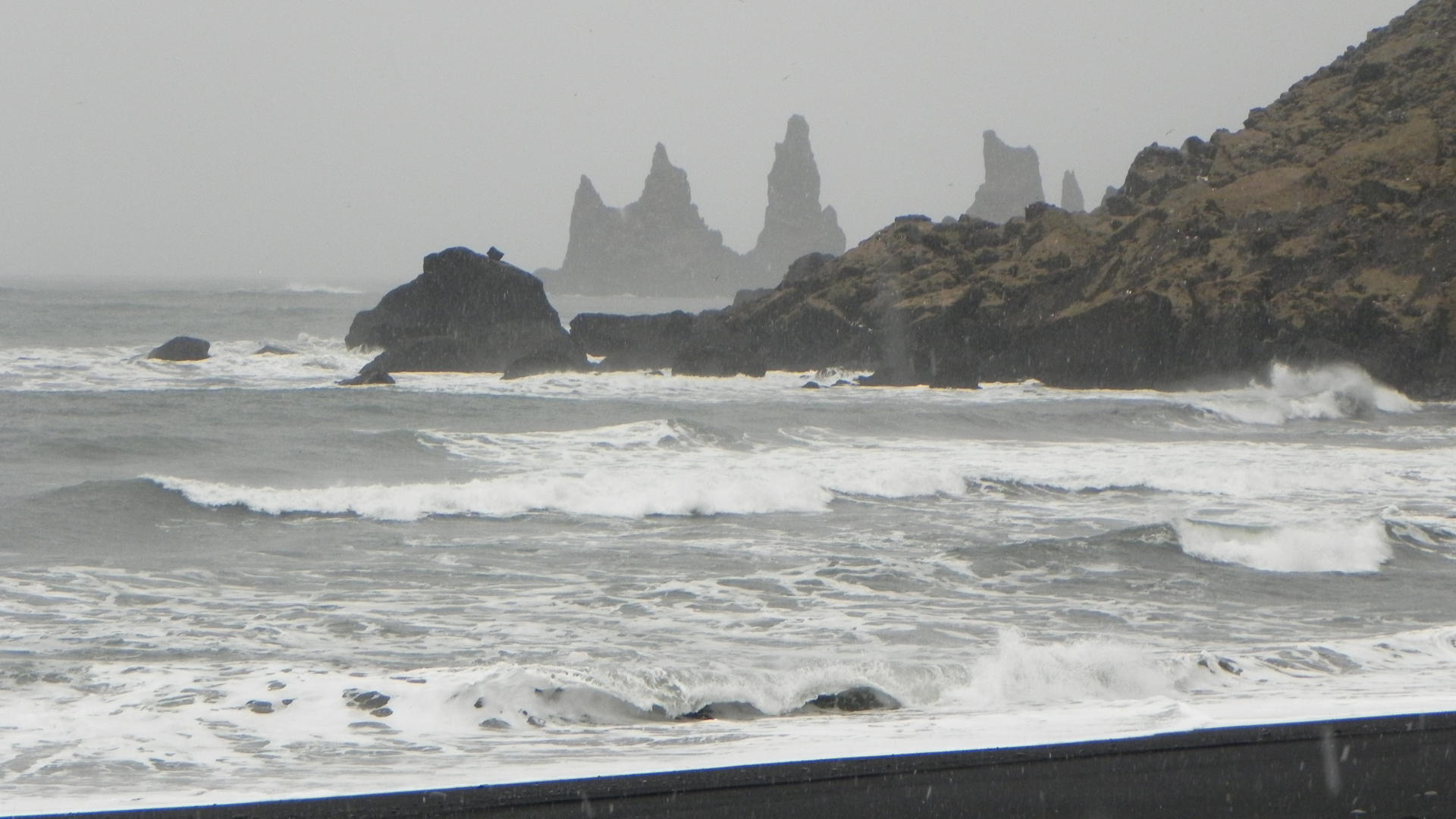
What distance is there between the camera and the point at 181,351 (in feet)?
111

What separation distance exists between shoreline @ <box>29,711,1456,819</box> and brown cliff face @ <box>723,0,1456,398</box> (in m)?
25.6

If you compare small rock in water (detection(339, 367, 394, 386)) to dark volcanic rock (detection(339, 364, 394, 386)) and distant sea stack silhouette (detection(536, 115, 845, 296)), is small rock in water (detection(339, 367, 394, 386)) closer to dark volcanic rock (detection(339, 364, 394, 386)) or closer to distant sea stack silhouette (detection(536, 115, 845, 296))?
dark volcanic rock (detection(339, 364, 394, 386))

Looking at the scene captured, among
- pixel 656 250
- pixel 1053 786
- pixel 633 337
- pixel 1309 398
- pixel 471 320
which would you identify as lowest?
pixel 1053 786

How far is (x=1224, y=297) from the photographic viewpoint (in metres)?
27.3

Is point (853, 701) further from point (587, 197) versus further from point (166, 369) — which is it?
point (587, 197)

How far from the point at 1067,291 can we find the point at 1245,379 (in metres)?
4.29

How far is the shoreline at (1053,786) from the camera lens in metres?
2.47

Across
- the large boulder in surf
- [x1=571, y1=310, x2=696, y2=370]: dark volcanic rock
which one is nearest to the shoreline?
the large boulder in surf

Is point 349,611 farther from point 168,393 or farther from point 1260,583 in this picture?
point 168,393

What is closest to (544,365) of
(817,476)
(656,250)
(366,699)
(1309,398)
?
(1309,398)

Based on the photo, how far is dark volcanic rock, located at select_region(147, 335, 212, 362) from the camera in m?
33.7

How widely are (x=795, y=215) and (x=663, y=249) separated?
18251 mm

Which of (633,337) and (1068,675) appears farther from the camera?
(633,337)

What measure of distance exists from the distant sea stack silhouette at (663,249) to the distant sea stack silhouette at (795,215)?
16 cm
